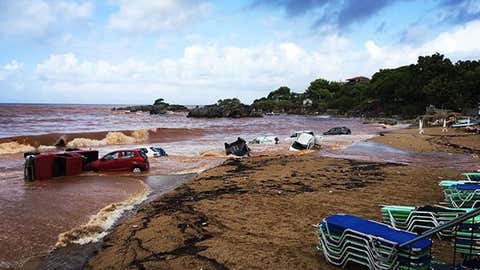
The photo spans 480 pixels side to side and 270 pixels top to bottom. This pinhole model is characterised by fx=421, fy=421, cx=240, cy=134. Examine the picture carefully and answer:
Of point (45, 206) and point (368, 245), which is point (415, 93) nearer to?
point (45, 206)

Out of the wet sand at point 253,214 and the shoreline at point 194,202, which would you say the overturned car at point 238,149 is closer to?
the shoreline at point 194,202

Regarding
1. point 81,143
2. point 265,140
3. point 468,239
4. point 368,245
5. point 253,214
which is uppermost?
point 468,239

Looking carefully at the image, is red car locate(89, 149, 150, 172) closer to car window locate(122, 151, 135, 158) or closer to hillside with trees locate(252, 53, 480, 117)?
car window locate(122, 151, 135, 158)

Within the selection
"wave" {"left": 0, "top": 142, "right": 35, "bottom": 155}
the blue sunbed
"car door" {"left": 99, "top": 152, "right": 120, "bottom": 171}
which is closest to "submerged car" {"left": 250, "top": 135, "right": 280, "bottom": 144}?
"car door" {"left": 99, "top": 152, "right": 120, "bottom": 171}

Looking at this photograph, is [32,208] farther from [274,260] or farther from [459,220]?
[459,220]

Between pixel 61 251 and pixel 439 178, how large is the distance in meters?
13.3

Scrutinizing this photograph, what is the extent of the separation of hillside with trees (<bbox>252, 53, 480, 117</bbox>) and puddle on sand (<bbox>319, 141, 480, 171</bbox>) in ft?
144

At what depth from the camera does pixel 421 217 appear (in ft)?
27.0

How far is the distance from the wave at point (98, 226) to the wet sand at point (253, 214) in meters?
0.54

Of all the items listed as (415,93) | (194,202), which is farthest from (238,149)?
(415,93)

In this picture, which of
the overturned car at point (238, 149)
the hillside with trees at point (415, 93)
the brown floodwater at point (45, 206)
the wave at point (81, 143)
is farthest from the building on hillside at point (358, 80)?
the brown floodwater at point (45, 206)

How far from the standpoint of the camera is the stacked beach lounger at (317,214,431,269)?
616 cm

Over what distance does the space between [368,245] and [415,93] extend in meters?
87.8

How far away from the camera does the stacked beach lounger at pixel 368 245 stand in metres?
6.16
